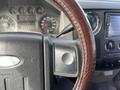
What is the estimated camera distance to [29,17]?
1119 millimetres

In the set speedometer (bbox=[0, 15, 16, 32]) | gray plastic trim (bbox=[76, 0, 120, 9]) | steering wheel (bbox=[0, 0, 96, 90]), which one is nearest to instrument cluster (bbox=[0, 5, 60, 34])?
speedometer (bbox=[0, 15, 16, 32])

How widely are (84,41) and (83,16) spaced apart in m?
0.05

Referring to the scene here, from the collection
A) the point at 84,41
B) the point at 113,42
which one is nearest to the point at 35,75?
the point at 84,41

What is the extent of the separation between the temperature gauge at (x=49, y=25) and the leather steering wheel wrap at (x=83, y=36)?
17.7 inches

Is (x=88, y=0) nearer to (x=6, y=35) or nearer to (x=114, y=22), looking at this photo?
(x=114, y=22)

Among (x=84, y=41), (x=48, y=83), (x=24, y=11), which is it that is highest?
(x=24, y=11)

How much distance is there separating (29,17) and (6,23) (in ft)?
0.30

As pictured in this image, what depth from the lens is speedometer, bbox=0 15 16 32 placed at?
1.08 meters

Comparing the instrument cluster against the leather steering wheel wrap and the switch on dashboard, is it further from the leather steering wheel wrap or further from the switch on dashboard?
the leather steering wheel wrap

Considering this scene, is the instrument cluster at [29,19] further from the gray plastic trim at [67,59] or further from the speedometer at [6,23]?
the gray plastic trim at [67,59]

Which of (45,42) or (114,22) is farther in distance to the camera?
(114,22)

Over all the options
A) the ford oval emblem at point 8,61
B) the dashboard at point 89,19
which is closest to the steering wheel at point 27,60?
the ford oval emblem at point 8,61

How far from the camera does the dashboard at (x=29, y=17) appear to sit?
108cm

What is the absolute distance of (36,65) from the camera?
697mm
